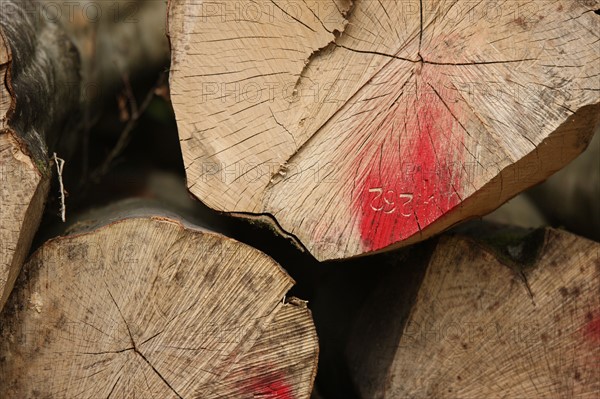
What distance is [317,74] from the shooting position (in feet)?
5.53

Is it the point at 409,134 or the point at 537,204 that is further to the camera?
the point at 537,204

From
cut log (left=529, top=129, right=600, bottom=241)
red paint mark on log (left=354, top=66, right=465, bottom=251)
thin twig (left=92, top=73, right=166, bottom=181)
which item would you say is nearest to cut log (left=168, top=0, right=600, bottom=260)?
red paint mark on log (left=354, top=66, right=465, bottom=251)

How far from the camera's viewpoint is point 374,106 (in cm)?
165

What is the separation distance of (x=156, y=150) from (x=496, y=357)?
147 centimetres

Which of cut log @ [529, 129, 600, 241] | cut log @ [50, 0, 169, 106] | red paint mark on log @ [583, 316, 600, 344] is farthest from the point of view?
cut log @ [50, 0, 169, 106]

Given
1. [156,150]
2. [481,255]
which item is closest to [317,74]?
[481,255]

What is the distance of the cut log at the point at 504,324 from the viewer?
175 cm

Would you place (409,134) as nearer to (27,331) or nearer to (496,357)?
(496,357)

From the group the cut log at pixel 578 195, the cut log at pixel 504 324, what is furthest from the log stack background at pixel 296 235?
the cut log at pixel 578 195

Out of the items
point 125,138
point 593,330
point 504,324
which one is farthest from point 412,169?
point 125,138

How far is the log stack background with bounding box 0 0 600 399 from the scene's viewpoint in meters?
1.58

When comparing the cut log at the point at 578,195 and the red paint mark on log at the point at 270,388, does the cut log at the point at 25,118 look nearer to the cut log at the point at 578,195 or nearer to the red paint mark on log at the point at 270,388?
the red paint mark on log at the point at 270,388

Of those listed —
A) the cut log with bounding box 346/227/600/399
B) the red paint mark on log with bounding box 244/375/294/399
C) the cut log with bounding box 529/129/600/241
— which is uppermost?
the cut log with bounding box 529/129/600/241

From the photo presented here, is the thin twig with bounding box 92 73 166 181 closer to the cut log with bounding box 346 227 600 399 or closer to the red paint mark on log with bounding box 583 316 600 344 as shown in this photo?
the cut log with bounding box 346 227 600 399
